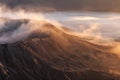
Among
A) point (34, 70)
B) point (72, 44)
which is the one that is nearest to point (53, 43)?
point (72, 44)

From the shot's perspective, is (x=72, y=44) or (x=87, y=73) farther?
(x=72, y=44)

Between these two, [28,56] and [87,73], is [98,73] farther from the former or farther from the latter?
[28,56]

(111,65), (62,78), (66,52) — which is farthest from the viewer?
(66,52)

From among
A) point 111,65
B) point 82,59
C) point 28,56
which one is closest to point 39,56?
point 28,56

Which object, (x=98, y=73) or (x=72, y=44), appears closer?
(x=98, y=73)

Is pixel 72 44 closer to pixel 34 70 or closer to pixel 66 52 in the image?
pixel 66 52

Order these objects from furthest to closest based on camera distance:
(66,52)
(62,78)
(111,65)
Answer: (66,52) < (111,65) < (62,78)
